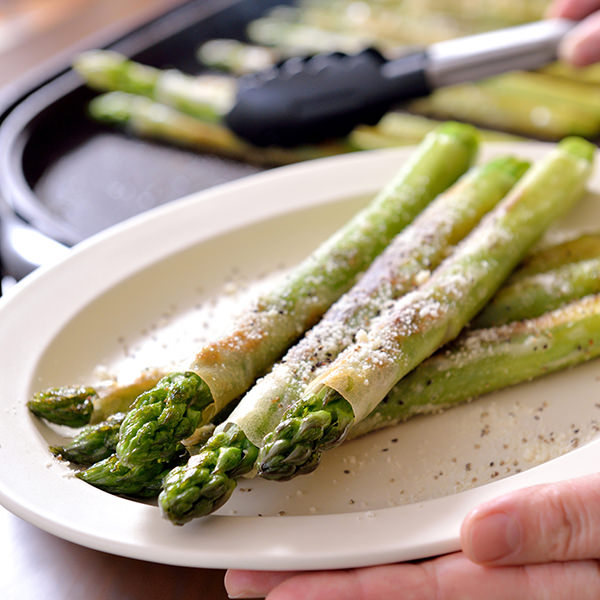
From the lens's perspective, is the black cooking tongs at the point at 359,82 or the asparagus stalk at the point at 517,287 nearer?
Result: the asparagus stalk at the point at 517,287

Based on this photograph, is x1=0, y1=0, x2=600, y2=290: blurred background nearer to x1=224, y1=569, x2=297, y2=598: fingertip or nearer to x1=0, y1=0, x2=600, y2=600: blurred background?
x1=0, y1=0, x2=600, y2=600: blurred background

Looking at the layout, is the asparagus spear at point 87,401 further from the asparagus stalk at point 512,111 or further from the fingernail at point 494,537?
the asparagus stalk at point 512,111

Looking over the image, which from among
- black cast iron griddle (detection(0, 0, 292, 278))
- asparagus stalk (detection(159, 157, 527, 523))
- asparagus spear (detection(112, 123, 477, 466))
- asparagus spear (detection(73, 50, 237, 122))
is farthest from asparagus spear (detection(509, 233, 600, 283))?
asparagus spear (detection(73, 50, 237, 122))

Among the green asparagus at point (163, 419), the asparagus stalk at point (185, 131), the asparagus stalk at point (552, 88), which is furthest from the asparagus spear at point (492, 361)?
the asparagus stalk at point (552, 88)

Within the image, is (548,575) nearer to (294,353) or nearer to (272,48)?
(294,353)

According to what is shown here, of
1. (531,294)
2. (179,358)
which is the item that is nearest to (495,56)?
(531,294)

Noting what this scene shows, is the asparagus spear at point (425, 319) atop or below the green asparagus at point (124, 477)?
below
